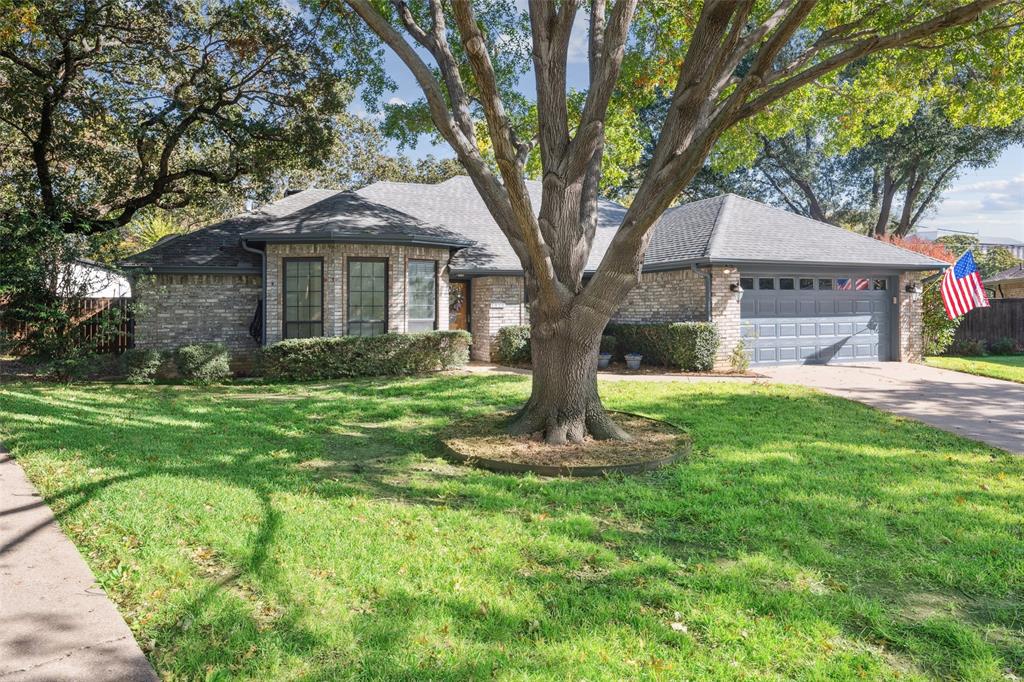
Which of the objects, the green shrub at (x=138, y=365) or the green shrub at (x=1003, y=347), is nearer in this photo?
the green shrub at (x=138, y=365)

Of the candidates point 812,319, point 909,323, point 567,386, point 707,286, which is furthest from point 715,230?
point 567,386

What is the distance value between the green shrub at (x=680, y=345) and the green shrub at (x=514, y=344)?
2779 millimetres

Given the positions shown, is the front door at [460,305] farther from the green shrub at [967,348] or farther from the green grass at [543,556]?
the green shrub at [967,348]

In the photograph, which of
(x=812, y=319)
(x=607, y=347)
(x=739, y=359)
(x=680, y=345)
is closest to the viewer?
(x=680, y=345)

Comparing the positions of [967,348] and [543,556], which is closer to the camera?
[543,556]

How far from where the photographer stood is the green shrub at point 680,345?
13891 mm

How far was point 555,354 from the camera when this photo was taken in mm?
7035

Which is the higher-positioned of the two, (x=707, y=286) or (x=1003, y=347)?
(x=707, y=286)

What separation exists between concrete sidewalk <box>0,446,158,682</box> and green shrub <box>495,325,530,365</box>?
11763 millimetres

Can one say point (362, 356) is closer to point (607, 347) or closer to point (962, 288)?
point (607, 347)

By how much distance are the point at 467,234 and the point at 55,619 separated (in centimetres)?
1498

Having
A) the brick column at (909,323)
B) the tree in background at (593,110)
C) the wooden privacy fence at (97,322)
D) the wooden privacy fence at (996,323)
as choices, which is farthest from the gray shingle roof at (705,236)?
the wooden privacy fence at (97,322)

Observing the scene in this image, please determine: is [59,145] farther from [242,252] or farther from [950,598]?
[950,598]

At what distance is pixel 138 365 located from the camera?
1220 cm
